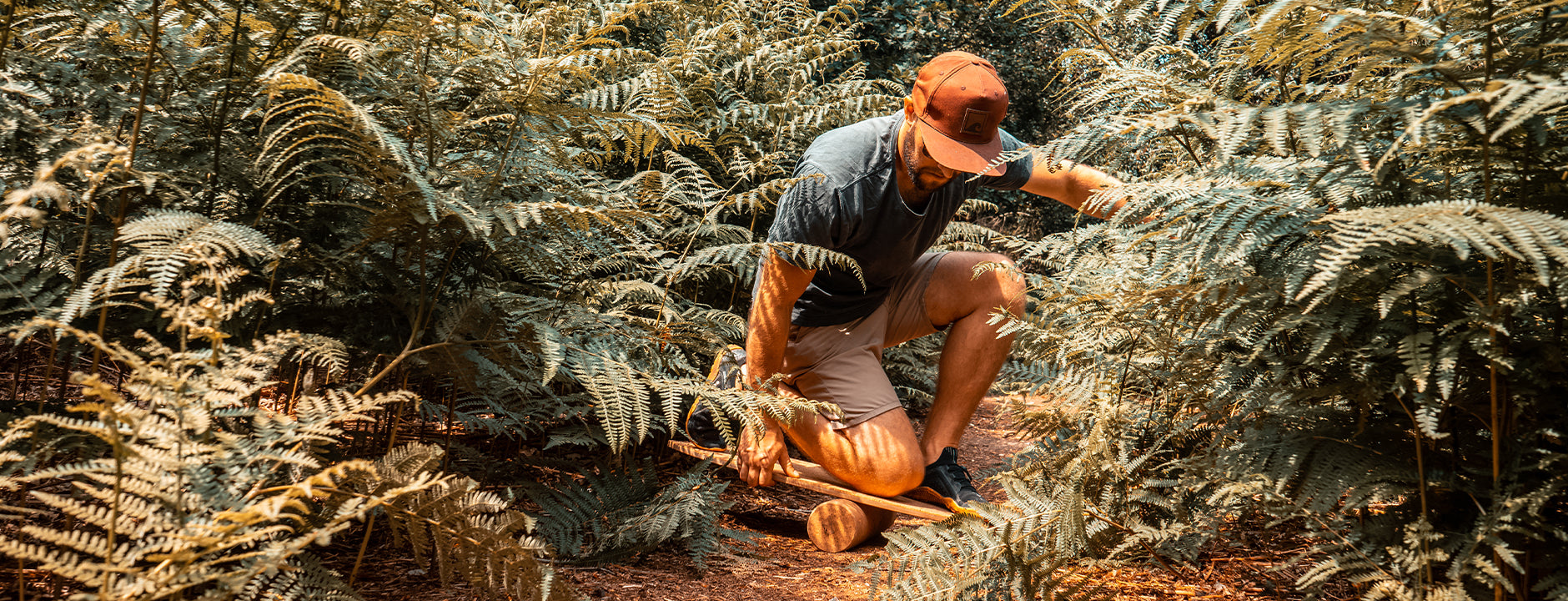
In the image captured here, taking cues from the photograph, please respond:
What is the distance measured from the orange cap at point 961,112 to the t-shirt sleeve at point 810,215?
0.39 m

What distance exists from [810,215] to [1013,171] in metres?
0.81

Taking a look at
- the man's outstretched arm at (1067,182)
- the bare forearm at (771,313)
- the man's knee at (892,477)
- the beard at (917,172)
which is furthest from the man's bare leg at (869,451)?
the man's outstretched arm at (1067,182)

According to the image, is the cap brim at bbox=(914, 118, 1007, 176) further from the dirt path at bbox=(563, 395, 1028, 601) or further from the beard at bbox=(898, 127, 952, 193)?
the dirt path at bbox=(563, 395, 1028, 601)

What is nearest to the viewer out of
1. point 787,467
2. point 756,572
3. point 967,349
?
point 756,572

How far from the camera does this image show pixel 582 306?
7.97 feet

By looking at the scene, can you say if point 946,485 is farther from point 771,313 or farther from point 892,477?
point 771,313

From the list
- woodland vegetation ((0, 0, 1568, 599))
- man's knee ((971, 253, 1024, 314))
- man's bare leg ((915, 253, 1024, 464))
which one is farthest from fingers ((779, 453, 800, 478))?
man's knee ((971, 253, 1024, 314))

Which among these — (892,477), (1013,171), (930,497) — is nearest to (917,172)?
(1013,171)

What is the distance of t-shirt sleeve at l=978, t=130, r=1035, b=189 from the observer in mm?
3195

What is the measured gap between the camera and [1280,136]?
156 cm

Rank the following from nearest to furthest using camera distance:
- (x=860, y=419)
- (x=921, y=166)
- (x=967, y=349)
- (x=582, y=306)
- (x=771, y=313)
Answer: (x=582, y=306) → (x=771, y=313) → (x=921, y=166) → (x=860, y=419) → (x=967, y=349)

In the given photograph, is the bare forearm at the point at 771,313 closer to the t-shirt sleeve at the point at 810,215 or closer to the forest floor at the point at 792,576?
the t-shirt sleeve at the point at 810,215

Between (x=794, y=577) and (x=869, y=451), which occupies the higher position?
(x=869, y=451)

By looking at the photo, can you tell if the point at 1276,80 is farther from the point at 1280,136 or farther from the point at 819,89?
the point at 819,89
